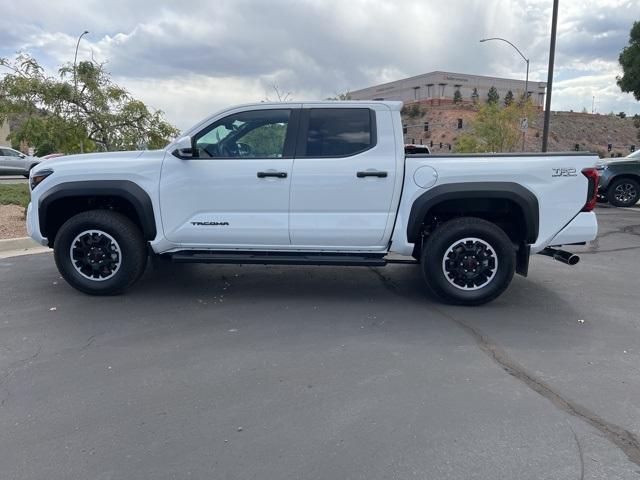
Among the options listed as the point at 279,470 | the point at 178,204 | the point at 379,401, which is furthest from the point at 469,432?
the point at 178,204

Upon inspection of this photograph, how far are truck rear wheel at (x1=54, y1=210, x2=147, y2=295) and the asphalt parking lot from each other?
0.72ft

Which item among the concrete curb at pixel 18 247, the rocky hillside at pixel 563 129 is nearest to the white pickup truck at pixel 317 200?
the concrete curb at pixel 18 247

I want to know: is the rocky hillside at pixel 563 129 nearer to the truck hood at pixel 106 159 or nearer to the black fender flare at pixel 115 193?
the truck hood at pixel 106 159

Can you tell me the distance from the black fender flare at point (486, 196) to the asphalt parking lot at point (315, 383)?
3.09 ft

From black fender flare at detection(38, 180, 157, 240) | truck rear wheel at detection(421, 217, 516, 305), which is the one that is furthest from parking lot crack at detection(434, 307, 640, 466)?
black fender flare at detection(38, 180, 157, 240)

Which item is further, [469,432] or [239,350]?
[239,350]

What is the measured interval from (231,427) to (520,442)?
1629mm

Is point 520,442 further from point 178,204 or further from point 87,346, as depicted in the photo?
point 178,204

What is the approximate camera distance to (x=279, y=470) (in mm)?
2637

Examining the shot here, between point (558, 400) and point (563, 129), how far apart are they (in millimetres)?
79982

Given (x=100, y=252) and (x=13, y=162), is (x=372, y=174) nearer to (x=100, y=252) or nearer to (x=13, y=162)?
(x=100, y=252)

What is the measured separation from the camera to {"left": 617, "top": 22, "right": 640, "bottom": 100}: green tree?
20.2 m

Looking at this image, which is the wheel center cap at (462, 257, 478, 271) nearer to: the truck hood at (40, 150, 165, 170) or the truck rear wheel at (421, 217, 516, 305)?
the truck rear wheel at (421, 217, 516, 305)

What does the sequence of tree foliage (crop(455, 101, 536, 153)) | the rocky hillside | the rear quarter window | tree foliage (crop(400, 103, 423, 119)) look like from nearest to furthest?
the rear quarter window < tree foliage (crop(455, 101, 536, 153)) < the rocky hillside < tree foliage (crop(400, 103, 423, 119))
